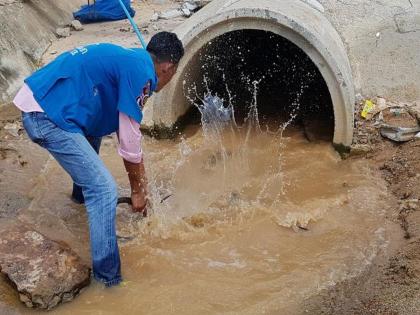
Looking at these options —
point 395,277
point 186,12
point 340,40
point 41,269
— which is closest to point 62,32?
point 186,12

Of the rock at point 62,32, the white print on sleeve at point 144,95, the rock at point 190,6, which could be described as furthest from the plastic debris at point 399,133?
the rock at point 190,6

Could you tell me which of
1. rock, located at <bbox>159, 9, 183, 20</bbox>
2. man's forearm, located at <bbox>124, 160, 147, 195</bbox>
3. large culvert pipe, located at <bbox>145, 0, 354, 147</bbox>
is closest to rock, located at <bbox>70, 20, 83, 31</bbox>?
rock, located at <bbox>159, 9, 183, 20</bbox>

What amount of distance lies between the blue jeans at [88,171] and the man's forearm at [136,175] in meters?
0.22

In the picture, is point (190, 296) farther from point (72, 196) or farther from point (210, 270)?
point (72, 196)

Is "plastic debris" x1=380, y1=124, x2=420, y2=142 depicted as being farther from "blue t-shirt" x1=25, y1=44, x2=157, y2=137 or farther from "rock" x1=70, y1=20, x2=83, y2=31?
Result: "rock" x1=70, y1=20, x2=83, y2=31

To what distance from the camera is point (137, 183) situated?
344 centimetres

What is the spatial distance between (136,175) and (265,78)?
145 inches

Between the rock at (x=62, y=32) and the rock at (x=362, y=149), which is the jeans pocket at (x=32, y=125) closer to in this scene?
the rock at (x=362, y=149)

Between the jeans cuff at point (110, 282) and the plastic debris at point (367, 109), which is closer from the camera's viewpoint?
the jeans cuff at point (110, 282)

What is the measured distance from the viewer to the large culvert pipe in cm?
480

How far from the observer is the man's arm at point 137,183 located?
336cm

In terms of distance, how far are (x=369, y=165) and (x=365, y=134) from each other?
0.34m

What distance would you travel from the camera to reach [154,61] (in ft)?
10.3

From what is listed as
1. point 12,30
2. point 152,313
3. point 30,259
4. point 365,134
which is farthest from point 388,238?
point 12,30
